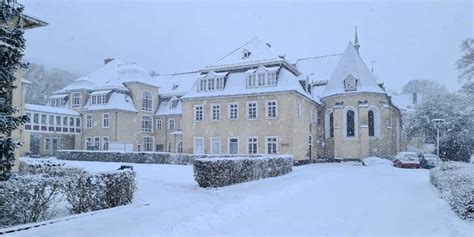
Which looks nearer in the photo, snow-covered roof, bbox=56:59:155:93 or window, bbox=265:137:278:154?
window, bbox=265:137:278:154

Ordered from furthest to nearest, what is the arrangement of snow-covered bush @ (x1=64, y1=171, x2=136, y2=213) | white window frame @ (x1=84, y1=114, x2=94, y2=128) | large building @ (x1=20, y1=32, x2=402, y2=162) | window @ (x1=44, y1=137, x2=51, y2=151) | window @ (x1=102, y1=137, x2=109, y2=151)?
white window frame @ (x1=84, y1=114, x2=94, y2=128), window @ (x1=102, y1=137, x2=109, y2=151), window @ (x1=44, y1=137, x2=51, y2=151), large building @ (x1=20, y1=32, x2=402, y2=162), snow-covered bush @ (x1=64, y1=171, x2=136, y2=213)

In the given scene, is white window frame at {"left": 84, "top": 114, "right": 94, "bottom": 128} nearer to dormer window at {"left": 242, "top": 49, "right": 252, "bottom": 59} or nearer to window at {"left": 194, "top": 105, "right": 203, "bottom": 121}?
window at {"left": 194, "top": 105, "right": 203, "bottom": 121}

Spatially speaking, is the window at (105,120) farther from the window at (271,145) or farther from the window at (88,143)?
the window at (271,145)

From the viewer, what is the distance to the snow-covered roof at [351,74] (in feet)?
128

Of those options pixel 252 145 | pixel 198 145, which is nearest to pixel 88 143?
pixel 198 145

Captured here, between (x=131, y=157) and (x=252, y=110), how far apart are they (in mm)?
11153

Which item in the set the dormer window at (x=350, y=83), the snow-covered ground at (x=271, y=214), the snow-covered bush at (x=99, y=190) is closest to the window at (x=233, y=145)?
the dormer window at (x=350, y=83)

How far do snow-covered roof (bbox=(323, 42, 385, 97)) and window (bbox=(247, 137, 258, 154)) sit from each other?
10338mm

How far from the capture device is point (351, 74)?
1531 inches

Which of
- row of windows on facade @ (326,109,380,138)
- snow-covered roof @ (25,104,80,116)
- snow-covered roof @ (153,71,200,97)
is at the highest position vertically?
snow-covered roof @ (153,71,200,97)

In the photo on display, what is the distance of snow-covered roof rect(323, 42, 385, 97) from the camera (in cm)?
3900

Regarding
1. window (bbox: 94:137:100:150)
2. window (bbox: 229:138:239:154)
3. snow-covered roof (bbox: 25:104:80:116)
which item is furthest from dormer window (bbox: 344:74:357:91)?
snow-covered roof (bbox: 25:104:80:116)

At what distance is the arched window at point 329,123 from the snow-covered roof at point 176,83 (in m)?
18.1

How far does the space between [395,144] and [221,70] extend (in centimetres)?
2123
